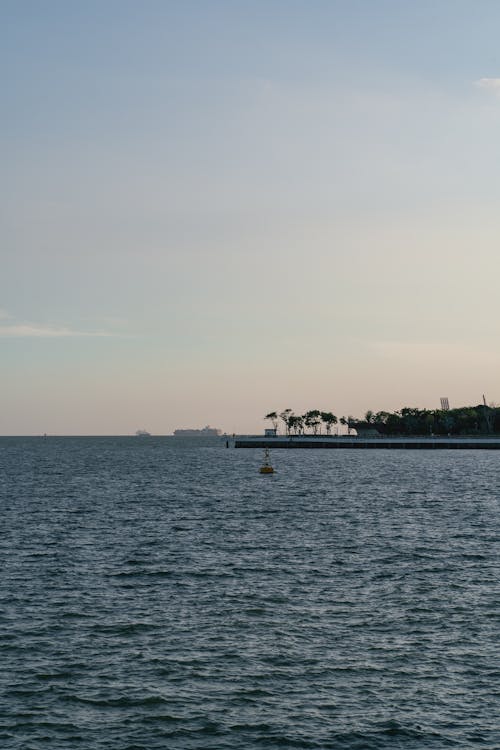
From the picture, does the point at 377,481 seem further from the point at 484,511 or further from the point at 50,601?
the point at 50,601

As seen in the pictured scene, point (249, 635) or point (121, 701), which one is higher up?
point (249, 635)

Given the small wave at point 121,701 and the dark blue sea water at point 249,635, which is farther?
the small wave at point 121,701

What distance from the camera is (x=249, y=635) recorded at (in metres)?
37.5

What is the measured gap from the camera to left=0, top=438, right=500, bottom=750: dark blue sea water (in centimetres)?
2681

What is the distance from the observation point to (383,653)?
34.5 metres

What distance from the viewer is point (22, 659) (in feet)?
110

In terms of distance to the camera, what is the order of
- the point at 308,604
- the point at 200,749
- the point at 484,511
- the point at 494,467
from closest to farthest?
the point at 200,749 → the point at 308,604 → the point at 484,511 → the point at 494,467

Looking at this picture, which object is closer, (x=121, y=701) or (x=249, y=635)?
(x=121, y=701)

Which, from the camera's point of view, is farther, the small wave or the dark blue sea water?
the small wave

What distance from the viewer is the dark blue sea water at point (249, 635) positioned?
1056 inches

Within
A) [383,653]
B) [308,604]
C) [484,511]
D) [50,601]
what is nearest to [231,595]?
[308,604]

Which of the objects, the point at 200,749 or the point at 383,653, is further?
the point at 383,653

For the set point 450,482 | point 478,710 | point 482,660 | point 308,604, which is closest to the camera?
point 478,710

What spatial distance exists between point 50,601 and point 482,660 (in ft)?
75.6
